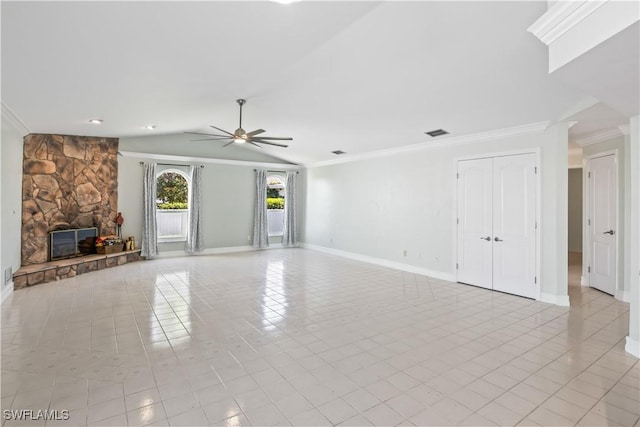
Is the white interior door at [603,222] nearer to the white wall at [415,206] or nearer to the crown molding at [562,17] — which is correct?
the white wall at [415,206]

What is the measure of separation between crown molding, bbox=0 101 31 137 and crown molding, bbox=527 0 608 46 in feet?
18.3

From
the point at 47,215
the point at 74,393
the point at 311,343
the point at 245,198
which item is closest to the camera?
the point at 74,393

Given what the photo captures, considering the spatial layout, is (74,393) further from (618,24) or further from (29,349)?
(618,24)

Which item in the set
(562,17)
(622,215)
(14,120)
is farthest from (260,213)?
(562,17)

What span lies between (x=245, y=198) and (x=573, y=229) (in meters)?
9.36

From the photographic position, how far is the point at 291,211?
33.2ft

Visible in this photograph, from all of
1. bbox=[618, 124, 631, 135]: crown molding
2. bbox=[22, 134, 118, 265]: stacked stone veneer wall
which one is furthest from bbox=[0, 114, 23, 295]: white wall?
bbox=[618, 124, 631, 135]: crown molding

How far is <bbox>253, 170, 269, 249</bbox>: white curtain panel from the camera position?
9.48 m

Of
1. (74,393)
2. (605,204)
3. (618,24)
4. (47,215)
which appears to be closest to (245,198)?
(47,215)

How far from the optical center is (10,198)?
4.95m

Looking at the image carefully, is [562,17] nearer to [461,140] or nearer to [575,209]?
[461,140]

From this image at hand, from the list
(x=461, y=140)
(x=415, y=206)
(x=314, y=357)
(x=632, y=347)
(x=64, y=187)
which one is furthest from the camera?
(x=415, y=206)

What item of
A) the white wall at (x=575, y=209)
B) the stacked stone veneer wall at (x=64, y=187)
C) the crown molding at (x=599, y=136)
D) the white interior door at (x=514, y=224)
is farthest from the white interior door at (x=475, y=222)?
the stacked stone veneer wall at (x=64, y=187)

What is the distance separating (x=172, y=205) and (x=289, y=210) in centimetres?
326
